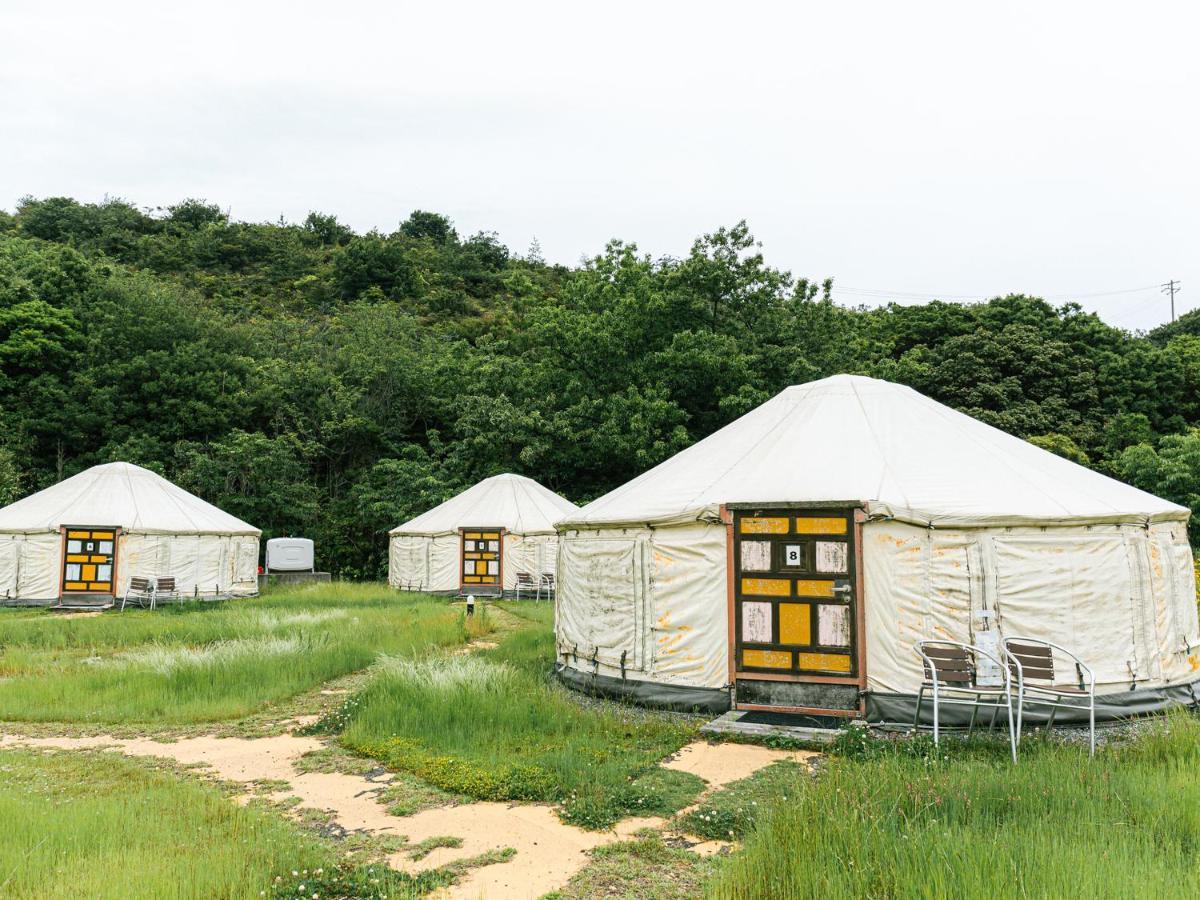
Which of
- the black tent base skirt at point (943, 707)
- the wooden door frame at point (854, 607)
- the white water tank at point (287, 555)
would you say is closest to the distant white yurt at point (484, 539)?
the white water tank at point (287, 555)

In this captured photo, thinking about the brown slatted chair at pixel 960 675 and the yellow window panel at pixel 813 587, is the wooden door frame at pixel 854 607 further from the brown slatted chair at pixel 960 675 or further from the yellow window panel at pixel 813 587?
the brown slatted chair at pixel 960 675

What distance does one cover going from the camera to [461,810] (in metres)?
4.69

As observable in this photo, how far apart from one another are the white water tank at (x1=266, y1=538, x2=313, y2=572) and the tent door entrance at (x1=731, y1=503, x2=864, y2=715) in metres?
17.3

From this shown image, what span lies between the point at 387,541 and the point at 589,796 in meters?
19.7

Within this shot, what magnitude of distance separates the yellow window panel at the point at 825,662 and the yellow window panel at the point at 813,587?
51cm

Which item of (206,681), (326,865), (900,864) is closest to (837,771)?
(900,864)

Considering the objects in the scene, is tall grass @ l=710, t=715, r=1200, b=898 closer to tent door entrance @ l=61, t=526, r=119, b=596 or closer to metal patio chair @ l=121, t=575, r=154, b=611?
metal patio chair @ l=121, t=575, r=154, b=611

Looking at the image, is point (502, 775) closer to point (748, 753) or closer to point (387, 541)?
point (748, 753)

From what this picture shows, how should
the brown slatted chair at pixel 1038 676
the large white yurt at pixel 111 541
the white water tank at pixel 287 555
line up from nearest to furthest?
the brown slatted chair at pixel 1038 676, the large white yurt at pixel 111 541, the white water tank at pixel 287 555

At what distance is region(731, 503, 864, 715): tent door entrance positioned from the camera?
6.71m

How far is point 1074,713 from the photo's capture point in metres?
6.30

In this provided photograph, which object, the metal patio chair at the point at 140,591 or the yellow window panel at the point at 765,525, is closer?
the yellow window panel at the point at 765,525

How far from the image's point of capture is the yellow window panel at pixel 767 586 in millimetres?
6938

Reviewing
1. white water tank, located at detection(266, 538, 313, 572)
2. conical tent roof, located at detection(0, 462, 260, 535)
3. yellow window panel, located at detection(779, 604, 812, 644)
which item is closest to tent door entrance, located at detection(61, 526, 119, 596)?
conical tent roof, located at detection(0, 462, 260, 535)
